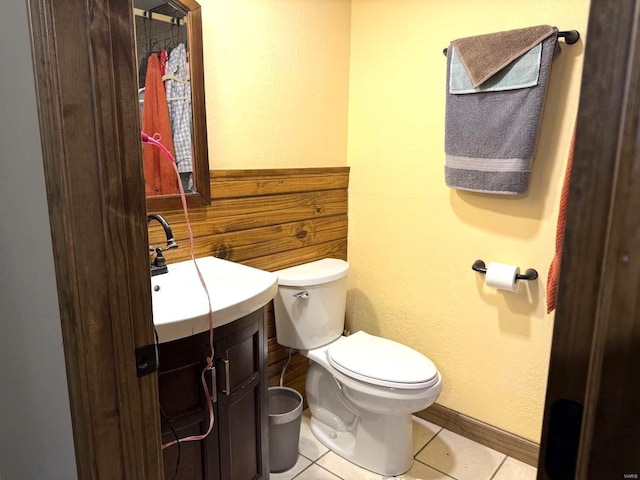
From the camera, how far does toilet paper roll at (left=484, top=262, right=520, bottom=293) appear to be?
179 centimetres

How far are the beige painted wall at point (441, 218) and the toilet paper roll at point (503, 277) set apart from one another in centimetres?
6

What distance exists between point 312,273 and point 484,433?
3.69ft

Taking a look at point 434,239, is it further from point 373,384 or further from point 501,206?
point 373,384

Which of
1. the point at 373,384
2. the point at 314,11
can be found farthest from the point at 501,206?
the point at 314,11

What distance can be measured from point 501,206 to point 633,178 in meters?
1.61

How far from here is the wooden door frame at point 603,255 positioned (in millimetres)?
326

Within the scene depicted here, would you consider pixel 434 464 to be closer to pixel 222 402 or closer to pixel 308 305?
pixel 308 305

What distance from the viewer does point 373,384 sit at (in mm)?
1660

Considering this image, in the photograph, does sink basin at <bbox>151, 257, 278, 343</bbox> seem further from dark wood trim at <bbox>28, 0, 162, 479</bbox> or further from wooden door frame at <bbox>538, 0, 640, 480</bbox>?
wooden door frame at <bbox>538, 0, 640, 480</bbox>

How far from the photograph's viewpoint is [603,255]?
35 centimetres

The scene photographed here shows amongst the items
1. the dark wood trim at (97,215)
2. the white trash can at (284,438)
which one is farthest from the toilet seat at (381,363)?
the dark wood trim at (97,215)

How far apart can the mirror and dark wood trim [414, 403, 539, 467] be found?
1587mm

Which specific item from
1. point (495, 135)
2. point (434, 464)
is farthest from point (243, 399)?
point (495, 135)

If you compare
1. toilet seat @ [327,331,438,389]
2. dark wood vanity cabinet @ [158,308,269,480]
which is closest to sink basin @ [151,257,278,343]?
dark wood vanity cabinet @ [158,308,269,480]
